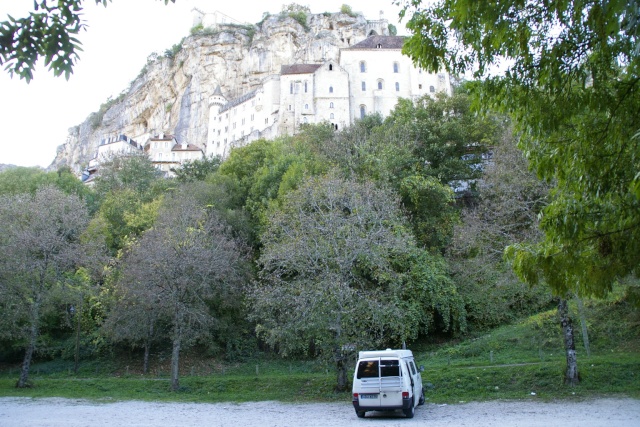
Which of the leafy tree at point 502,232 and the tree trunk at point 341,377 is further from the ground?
the leafy tree at point 502,232

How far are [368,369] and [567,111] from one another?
8.40 metres

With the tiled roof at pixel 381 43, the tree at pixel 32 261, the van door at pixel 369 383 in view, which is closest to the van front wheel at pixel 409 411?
the van door at pixel 369 383

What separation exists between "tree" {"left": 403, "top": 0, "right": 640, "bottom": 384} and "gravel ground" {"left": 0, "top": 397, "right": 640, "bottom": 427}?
19.1 feet

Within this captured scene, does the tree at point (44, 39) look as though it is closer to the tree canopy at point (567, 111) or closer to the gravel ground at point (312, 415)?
the tree canopy at point (567, 111)

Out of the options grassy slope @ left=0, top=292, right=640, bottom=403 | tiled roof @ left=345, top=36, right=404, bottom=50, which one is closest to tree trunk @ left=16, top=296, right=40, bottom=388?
grassy slope @ left=0, top=292, right=640, bottom=403

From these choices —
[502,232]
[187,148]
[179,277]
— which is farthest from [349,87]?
[502,232]

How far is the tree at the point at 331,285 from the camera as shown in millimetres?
16594

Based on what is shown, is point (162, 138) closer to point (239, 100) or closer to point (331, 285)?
point (239, 100)

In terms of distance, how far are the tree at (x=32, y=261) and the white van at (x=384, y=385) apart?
44.5 feet

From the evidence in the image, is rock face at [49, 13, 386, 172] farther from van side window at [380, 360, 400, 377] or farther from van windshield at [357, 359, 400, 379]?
van side window at [380, 360, 400, 377]

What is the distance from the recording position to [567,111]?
6.52 metres

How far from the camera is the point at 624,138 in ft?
19.9

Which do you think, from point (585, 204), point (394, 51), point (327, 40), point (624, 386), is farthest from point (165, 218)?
point (327, 40)

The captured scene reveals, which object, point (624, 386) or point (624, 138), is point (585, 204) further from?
point (624, 386)
